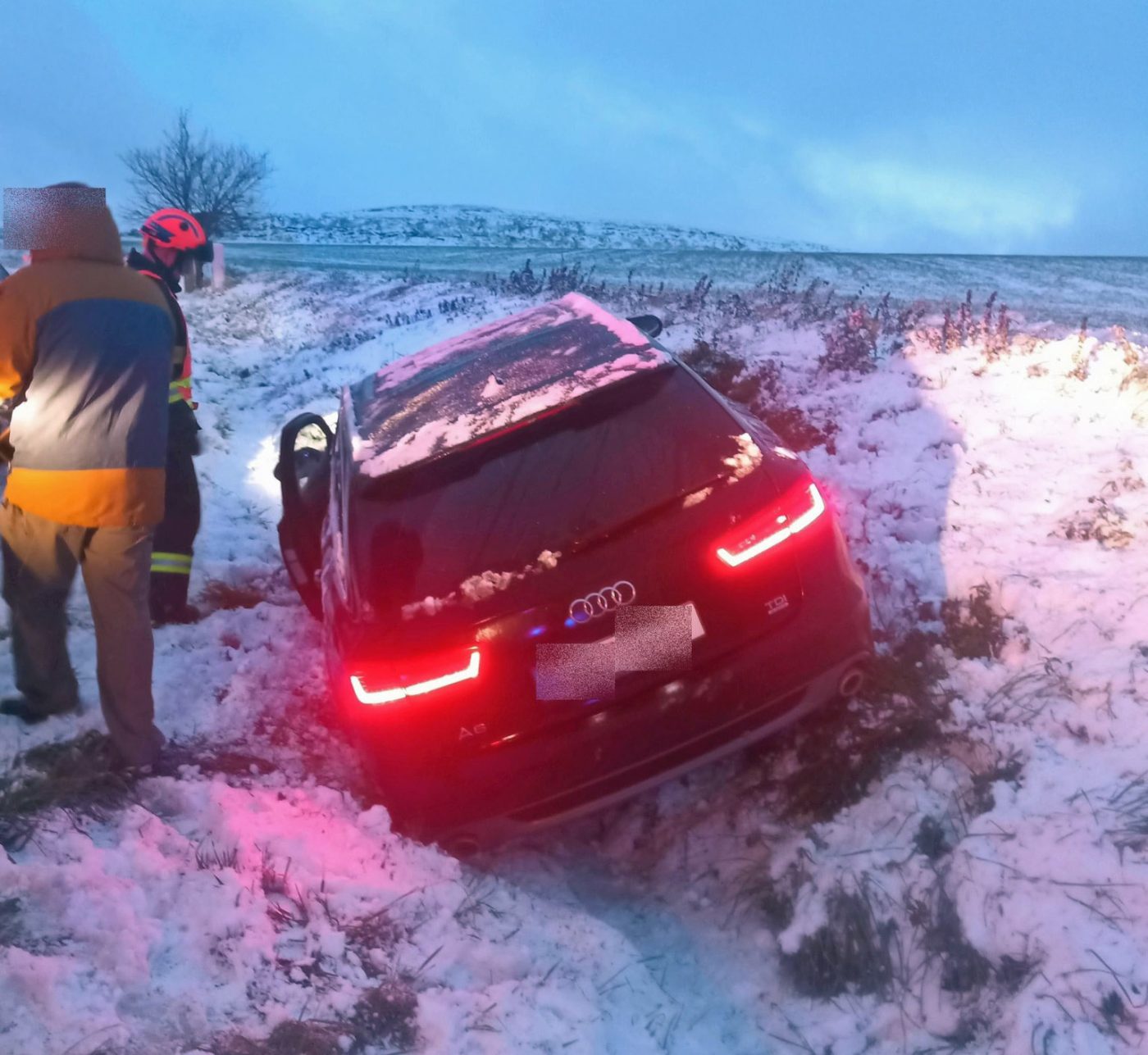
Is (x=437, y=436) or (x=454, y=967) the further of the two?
(x=437, y=436)

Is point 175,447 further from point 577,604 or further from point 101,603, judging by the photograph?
point 577,604

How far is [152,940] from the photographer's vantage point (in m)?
2.81

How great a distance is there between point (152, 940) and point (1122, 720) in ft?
10.4

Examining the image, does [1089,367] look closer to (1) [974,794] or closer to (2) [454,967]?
(1) [974,794]

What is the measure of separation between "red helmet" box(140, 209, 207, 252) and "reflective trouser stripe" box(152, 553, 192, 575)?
162cm

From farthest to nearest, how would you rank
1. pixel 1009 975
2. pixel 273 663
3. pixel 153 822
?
pixel 273 663
pixel 153 822
pixel 1009 975

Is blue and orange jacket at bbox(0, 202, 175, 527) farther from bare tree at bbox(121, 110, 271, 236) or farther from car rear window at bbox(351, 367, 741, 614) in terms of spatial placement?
bare tree at bbox(121, 110, 271, 236)

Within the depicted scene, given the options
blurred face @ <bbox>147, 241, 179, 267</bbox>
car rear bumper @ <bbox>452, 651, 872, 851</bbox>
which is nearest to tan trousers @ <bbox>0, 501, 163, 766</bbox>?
car rear bumper @ <bbox>452, 651, 872, 851</bbox>

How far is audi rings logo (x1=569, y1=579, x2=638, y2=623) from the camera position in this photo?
115 inches

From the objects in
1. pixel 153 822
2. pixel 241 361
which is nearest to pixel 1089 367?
pixel 153 822

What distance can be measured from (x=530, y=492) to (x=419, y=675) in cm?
69

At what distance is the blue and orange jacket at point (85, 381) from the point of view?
3451 mm

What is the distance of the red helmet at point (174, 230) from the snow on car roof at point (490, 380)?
47.2 inches

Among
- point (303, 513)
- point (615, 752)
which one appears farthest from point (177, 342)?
point (615, 752)
